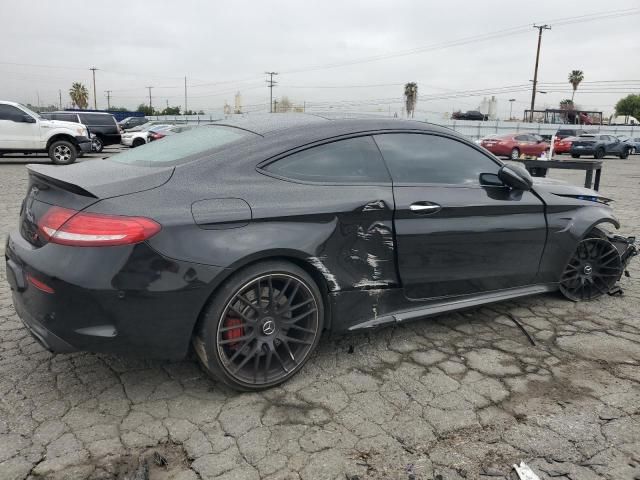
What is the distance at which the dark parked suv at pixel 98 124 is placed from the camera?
759 inches

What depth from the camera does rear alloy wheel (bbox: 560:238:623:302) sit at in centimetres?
421

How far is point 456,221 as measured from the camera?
3271mm

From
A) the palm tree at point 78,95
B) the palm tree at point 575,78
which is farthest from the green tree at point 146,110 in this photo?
the palm tree at point 575,78

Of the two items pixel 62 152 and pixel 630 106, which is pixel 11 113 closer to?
pixel 62 152

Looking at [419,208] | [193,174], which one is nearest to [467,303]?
[419,208]

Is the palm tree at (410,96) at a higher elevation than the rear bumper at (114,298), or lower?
higher

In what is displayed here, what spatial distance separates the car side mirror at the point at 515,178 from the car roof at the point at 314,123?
0.47 m

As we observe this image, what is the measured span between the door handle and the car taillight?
1.53m

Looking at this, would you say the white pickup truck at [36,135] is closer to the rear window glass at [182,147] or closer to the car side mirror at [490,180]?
the rear window glass at [182,147]

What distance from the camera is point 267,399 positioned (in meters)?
2.72

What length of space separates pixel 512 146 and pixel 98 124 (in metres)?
18.2

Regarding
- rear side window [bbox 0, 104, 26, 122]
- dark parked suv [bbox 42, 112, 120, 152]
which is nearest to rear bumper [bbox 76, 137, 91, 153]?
rear side window [bbox 0, 104, 26, 122]

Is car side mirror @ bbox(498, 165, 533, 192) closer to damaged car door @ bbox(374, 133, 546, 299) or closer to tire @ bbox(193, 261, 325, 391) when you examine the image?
damaged car door @ bbox(374, 133, 546, 299)

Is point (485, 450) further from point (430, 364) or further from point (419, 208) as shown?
point (419, 208)
